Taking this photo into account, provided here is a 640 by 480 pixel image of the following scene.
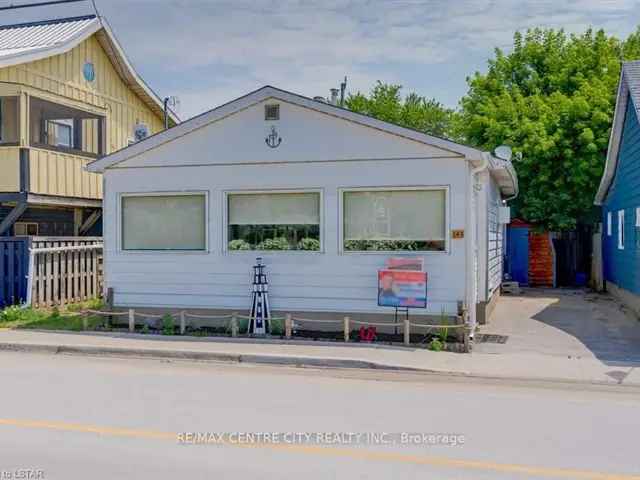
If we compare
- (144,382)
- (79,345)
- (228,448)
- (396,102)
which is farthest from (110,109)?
(396,102)

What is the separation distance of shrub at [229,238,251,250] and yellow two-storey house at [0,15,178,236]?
6211 millimetres

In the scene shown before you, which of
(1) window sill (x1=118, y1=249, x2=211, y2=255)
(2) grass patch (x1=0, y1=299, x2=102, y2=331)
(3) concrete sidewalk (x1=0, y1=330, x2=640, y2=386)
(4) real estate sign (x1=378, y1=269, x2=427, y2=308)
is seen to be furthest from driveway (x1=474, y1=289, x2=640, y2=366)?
(2) grass patch (x1=0, y1=299, x2=102, y2=331)

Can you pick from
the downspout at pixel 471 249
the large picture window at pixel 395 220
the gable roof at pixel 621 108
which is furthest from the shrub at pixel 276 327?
the gable roof at pixel 621 108

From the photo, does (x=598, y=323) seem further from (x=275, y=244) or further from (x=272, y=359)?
(x=272, y=359)

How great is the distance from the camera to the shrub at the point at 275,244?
44.3 ft

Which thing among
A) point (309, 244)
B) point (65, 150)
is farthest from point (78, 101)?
point (309, 244)

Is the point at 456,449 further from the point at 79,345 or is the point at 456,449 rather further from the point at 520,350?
the point at 79,345

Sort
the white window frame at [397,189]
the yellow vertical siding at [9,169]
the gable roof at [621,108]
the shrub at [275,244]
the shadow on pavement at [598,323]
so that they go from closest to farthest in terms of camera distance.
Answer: the shadow on pavement at [598,323]
the white window frame at [397,189]
the shrub at [275,244]
the gable roof at [621,108]
the yellow vertical siding at [9,169]

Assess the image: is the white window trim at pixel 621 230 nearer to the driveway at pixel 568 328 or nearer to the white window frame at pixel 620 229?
the white window frame at pixel 620 229

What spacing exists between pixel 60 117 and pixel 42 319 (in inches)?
293

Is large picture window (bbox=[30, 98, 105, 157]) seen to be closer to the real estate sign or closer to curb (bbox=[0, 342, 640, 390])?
curb (bbox=[0, 342, 640, 390])

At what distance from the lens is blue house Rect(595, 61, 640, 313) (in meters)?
16.0

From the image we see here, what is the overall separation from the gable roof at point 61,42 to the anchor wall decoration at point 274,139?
7179 mm

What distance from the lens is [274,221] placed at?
13602 millimetres
